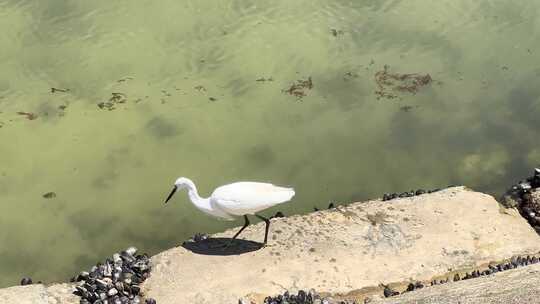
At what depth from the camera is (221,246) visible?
386 inches

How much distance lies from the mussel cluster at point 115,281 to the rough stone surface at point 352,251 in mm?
177

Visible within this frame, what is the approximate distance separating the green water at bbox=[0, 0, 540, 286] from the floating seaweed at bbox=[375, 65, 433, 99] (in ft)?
0.71

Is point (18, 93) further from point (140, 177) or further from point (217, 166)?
point (217, 166)

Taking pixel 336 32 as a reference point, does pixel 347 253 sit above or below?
below

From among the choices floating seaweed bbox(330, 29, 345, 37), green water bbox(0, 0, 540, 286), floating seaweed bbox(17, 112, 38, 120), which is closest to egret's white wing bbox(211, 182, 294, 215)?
green water bbox(0, 0, 540, 286)

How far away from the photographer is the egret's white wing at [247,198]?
9086mm

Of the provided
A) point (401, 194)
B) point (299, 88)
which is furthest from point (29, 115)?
point (401, 194)

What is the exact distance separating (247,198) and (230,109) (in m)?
4.26

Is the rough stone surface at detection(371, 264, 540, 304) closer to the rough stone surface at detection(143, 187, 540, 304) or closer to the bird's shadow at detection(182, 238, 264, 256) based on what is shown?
the rough stone surface at detection(143, 187, 540, 304)

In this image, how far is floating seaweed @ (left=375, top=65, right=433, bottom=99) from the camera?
527 inches

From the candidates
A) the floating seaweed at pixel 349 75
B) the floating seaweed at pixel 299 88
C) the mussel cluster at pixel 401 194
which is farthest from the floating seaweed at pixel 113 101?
the mussel cluster at pixel 401 194

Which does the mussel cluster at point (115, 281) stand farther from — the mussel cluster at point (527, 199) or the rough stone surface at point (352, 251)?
the mussel cluster at point (527, 199)

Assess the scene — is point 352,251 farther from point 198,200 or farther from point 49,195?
point 49,195

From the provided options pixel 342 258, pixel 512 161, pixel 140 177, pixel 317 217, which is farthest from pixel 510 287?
pixel 140 177
